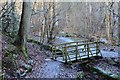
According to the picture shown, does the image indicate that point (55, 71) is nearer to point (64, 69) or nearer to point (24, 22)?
point (64, 69)

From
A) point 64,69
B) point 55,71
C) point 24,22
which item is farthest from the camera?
point 24,22

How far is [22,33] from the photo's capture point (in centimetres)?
1327

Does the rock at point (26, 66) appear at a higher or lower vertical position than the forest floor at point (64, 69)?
higher

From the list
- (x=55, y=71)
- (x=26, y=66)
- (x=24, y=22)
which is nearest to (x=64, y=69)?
(x=55, y=71)

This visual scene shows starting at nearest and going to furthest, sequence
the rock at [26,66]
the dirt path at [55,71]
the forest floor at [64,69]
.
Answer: the rock at [26,66], the forest floor at [64,69], the dirt path at [55,71]

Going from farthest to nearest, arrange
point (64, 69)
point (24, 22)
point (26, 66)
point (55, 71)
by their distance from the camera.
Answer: point (24, 22)
point (64, 69)
point (55, 71)
point (26, 66)

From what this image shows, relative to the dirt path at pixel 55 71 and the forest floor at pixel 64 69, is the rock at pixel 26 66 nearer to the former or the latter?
the forest floor at pixel 64 69

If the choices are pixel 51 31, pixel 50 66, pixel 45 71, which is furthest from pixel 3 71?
pixel 51 31

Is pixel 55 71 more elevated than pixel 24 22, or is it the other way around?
pixel 24 22

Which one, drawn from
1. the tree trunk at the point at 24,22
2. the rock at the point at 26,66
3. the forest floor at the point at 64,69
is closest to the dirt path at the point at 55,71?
the forest floor at the point at 64,69

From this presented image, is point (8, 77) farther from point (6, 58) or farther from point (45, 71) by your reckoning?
point (45, 71)

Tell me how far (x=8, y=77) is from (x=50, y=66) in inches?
164

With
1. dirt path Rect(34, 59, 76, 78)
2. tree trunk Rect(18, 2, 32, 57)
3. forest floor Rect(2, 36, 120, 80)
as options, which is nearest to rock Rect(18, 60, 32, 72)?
forest floor Rect(2, 36, 120, 80)

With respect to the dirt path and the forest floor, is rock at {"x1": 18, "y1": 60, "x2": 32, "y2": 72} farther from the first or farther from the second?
the dirt path
